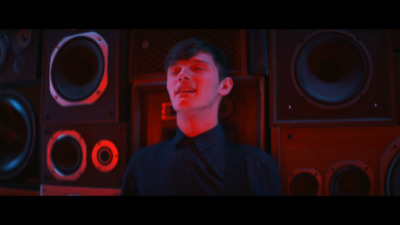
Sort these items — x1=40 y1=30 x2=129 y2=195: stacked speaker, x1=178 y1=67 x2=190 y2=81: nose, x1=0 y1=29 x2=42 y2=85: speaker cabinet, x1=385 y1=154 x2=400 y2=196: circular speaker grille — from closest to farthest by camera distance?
x1=385 y1=154 x2=400 y2=196: circular speaker grille
x1=178 y1=67 x2=190 y2=81: nose
x1=40 y1=30 x2=129 y2=195: stacked speaker
x1=0 y1=29 x2=42 y2=85: speaker cabinet

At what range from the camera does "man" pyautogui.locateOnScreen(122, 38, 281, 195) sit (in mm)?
871

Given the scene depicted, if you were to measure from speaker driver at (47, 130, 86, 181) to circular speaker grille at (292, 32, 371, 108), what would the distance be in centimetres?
92

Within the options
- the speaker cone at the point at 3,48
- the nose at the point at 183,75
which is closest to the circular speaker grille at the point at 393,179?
the nose at the point at 183,75

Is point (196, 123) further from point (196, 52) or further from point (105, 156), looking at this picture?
point (105, 156)

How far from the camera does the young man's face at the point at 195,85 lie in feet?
2.96

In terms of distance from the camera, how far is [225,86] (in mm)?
924

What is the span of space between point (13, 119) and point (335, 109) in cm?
155

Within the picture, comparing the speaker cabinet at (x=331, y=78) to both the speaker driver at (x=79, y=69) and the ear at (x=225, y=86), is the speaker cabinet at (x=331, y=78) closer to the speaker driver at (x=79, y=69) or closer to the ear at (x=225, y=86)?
the ear at (x=225, y=86)

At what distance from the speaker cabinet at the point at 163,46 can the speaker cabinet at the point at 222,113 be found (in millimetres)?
55

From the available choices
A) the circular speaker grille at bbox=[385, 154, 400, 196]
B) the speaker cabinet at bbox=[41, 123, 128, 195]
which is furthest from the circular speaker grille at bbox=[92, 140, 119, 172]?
the circular speaker grille at bbox=[385, 154, 400, 196]

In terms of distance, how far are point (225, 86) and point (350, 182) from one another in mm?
561

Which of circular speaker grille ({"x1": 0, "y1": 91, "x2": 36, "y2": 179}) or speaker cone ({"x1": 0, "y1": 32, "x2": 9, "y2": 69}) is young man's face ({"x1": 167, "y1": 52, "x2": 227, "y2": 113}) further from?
speaker cone ({"x1": 0, "y1": 32, "x2": 9, "y2": 69})

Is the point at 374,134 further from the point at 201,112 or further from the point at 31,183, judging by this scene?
the point at 31,183

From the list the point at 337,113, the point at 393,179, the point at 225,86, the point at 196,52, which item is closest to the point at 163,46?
the point at 196,52
